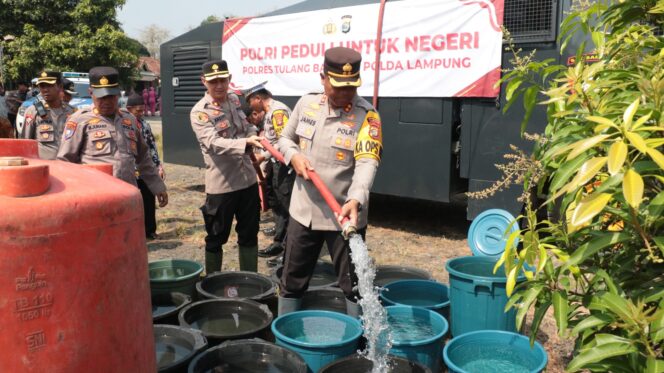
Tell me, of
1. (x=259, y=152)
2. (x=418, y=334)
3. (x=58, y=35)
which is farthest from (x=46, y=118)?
(x=58, y=35)

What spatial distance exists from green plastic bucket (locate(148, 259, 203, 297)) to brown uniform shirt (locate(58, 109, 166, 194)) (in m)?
0.56

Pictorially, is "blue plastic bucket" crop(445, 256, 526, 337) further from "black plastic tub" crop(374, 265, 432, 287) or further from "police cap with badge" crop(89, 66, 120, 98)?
"police cap with badge" crop(89, 66, 120, 98)

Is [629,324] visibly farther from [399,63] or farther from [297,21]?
[297,21]

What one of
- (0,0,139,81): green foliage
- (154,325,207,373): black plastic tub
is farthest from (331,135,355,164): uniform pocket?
(0,0,139,81): green foliage

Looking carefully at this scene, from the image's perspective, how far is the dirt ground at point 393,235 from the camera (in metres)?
5.07

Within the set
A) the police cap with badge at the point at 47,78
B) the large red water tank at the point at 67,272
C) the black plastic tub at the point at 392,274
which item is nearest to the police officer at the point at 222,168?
the black plastic tub at the point at 392,274

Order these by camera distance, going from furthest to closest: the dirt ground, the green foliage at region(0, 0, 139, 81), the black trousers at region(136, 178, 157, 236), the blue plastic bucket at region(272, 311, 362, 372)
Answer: the green foliage at region(0, 0, 139, 81) → the black trousers at region(136, 178, 157, 236) → the dirt ground → the blue plastic bucket at region(272, 311, 362, 372)

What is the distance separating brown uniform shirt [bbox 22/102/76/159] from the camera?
4938mm

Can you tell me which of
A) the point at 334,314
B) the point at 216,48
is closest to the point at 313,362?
the point at 334,314

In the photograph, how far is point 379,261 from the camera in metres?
5.07

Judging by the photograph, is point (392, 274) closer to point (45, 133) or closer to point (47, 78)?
point (45, 133)

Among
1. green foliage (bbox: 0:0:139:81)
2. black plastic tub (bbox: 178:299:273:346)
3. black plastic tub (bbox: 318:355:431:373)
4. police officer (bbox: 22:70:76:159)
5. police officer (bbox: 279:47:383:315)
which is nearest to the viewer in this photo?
black plastic tub (bbox: 318:355:431:373)

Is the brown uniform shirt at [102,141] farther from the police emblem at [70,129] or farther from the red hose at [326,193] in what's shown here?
the red hose at [326,193]

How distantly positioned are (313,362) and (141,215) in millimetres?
1509
